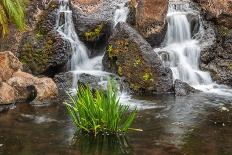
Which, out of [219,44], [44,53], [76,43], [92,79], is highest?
[76,43]

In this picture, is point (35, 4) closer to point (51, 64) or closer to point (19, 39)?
point (19, 39)

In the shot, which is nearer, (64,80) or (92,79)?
(92,79)

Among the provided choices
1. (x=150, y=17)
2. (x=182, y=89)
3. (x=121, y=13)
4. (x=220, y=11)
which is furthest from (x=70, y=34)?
(x=220, y=11)

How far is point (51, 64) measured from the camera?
50.4ft

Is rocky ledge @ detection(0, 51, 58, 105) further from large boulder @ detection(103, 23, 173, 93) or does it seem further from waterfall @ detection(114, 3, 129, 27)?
waterfall @ detection(114, 3, 129, 27)

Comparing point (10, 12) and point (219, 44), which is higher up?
point (10, 12)

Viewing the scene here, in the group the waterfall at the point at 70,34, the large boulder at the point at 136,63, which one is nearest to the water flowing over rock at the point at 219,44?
the large boulder at the point at 136,63

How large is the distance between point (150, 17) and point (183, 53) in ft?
5.80

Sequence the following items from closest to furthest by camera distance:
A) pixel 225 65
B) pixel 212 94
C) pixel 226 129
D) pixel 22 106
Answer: pixel 226 129
pixel 22 106
pixel 212 94
pixel 225 65

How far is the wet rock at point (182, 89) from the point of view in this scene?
13.9 meters

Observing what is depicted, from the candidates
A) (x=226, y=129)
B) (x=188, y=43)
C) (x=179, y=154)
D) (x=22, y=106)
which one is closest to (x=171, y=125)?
(x=226, y=129)

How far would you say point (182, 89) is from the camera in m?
14.1

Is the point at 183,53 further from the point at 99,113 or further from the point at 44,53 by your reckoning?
the point at 99,113

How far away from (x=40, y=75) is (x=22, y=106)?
322cm
